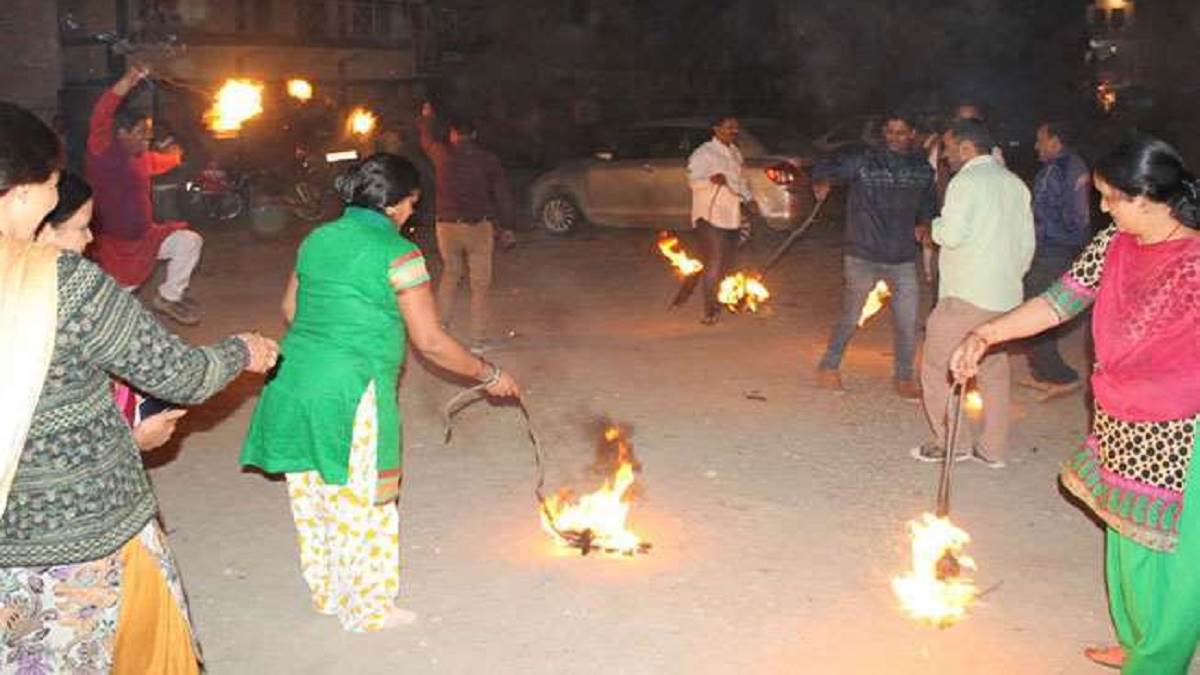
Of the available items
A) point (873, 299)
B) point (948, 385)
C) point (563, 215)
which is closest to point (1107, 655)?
point (948, 385)

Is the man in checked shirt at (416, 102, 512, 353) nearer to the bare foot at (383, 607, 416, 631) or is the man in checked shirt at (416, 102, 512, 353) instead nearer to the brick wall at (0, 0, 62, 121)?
the bare foot at (383, 607, 416, 631)

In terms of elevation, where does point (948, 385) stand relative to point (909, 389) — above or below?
above

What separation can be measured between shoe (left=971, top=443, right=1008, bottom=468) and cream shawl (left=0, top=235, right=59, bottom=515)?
549 centimetres

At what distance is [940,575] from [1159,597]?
1283mm

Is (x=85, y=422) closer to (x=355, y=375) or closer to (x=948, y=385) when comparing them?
(x=355, y=375)

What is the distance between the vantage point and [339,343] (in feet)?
15.0

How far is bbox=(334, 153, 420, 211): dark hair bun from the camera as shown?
4.62 metres

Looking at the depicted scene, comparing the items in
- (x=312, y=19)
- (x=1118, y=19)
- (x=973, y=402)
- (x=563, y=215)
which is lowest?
(x=563, y=215)

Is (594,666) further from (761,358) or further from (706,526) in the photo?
(761,358)

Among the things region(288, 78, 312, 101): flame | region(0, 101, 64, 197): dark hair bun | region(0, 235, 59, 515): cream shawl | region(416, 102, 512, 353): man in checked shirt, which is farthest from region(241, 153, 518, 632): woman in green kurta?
region(288, 78, 312, 101): flame

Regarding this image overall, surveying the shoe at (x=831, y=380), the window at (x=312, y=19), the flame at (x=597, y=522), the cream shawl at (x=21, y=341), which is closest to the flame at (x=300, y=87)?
the window at (x=312, y=19)

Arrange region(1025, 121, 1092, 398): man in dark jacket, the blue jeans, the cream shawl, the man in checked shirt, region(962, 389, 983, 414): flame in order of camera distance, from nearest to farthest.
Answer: the cream shawl < region(962, 389, 983, 414): flame < the blue jeans < region(1025, 121, 1092, 398): man in dark jacket < the man in checked shirt

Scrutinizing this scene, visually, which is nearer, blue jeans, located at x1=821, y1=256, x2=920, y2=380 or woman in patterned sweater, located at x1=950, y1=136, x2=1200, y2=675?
woman in patterned sweater, located at x1=950, y1=136, x2=1200, y2=675

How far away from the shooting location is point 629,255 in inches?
636
